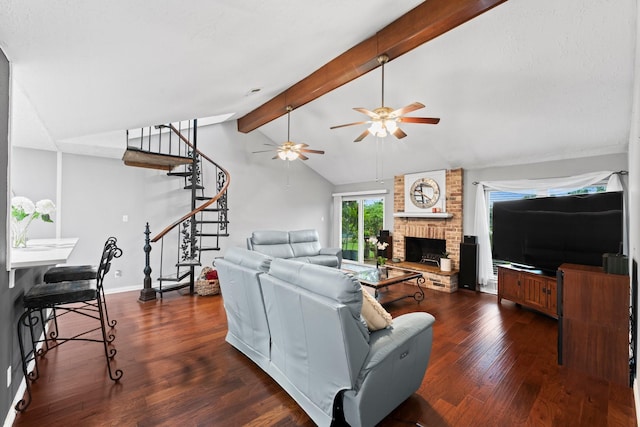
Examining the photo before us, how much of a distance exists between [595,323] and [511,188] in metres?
2.89

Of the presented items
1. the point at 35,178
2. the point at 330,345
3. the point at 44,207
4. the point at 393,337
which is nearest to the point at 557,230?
the point at 393,337

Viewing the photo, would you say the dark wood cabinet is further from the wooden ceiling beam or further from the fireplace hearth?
the fireplace hearth

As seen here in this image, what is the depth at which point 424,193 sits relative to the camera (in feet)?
19.9

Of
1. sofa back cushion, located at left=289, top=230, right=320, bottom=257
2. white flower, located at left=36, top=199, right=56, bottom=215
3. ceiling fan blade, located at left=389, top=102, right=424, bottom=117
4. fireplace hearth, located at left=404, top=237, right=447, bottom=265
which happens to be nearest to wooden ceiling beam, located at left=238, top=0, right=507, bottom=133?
ceiling fan blade, located at left=389, top=102, right=424, bottom=117

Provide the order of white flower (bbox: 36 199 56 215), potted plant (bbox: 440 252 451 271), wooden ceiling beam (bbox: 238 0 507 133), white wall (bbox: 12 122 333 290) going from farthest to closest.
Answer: potted plant (bbox: 440 252 451 271), white wall (bbox: 12 122 333 290), wooden ceiling beam (bbox: 238 0 507 133), white flower (bbox: 36 199 56 215)

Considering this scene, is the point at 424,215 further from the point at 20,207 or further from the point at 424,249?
the point at 20,207

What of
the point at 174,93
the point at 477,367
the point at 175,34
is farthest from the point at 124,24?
the point at 477,367

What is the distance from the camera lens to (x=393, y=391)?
185 cm

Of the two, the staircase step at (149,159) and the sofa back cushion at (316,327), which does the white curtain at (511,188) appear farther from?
the staircase step at (149,159)

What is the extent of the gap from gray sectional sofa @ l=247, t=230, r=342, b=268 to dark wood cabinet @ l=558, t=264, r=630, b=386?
3890 millimetres

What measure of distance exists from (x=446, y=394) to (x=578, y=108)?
370 cm

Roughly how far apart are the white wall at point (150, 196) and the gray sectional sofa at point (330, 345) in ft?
12.6

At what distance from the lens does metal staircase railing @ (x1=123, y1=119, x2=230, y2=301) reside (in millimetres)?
4703

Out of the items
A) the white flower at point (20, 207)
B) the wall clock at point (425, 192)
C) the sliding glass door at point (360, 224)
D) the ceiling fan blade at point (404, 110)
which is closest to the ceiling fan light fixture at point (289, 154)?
the ceiling fan blade at point (404, 110)
